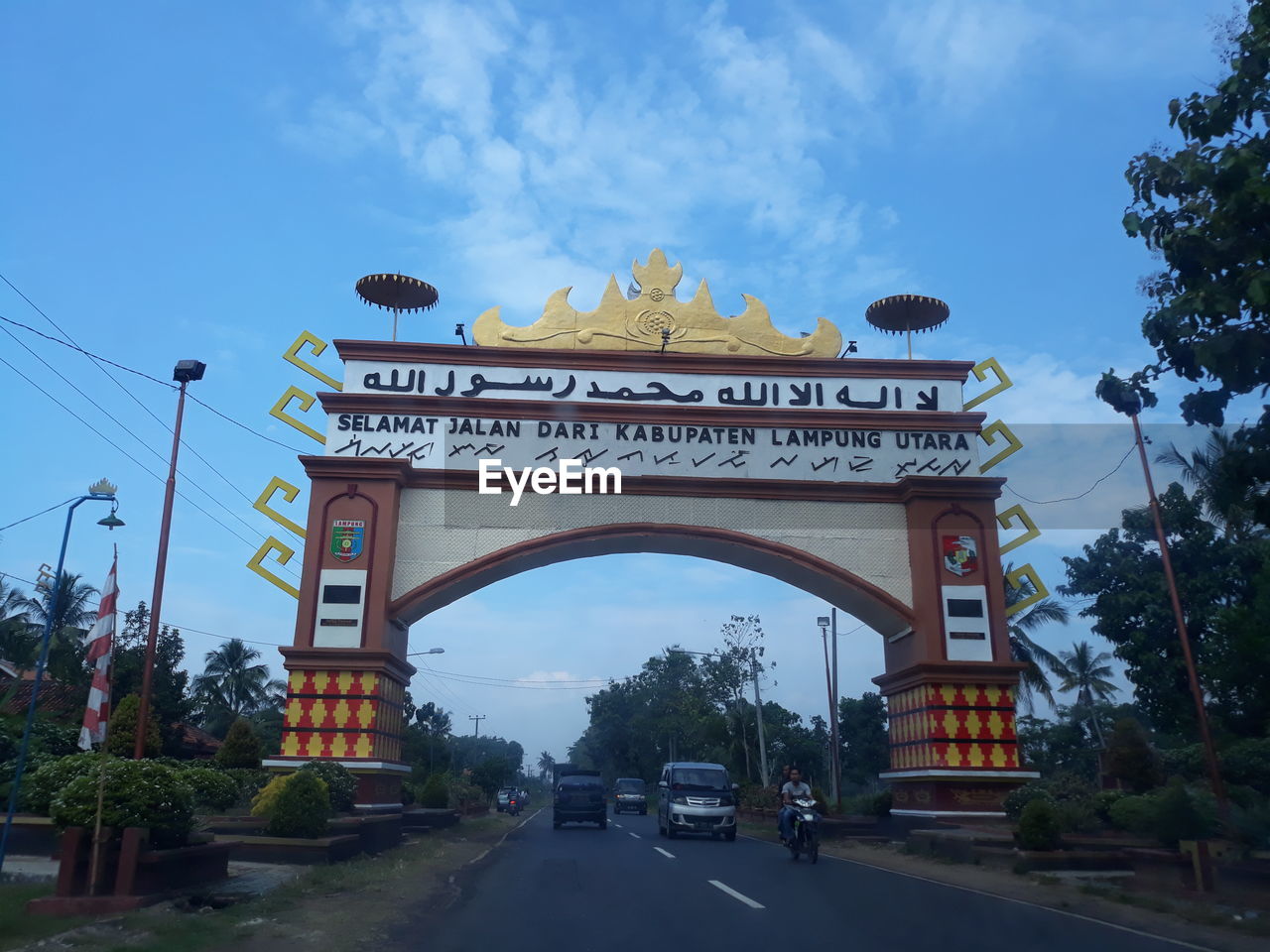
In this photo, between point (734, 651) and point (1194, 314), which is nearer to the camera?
point (1194, 314)

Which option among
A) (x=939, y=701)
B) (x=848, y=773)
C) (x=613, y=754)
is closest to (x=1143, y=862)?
(x=939, y=701)

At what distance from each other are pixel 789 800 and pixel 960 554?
6.23 m

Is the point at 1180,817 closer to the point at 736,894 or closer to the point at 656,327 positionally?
the point at 736,894

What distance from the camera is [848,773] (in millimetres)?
53219

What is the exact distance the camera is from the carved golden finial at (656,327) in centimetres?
2084

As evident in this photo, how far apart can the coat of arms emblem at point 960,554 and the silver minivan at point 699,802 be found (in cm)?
711

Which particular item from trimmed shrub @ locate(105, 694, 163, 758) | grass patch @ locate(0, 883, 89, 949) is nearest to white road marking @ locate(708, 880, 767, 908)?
grass patch @ locate(0, 883, 89, 949)

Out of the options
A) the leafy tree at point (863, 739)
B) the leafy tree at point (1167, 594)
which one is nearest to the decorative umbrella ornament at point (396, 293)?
the leafy tree at point (1167, 594)

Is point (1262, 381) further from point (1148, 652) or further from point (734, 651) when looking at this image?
point (734, 651)

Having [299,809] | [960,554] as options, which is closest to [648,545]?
[960,554]

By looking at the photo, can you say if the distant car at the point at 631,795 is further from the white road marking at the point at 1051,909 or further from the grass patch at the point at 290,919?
the grass patch at the point at 290,919

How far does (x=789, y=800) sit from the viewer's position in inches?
635

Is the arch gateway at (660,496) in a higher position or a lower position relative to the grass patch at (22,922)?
higher

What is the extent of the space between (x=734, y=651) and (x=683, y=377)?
22.1 metres
